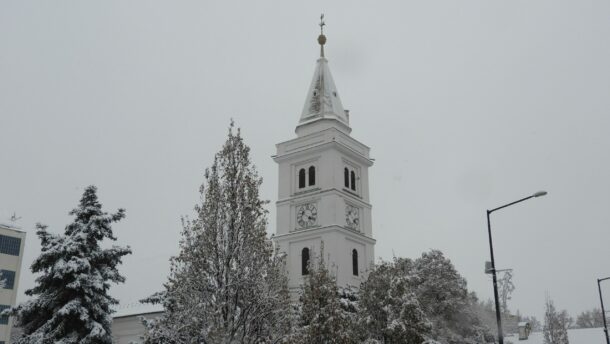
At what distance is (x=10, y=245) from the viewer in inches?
1933

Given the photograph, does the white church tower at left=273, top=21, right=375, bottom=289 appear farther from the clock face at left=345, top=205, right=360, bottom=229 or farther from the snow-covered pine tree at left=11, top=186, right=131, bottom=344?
the snow-covered pine tree at left=11, top=186, right=131, bottom=344

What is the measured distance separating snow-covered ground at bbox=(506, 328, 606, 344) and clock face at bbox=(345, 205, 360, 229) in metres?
23.6

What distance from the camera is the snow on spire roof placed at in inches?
2130

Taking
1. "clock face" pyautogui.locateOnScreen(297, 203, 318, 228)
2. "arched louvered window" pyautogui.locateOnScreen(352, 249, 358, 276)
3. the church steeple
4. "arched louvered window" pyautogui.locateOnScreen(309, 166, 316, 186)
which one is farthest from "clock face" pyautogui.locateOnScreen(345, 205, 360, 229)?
the church steeple

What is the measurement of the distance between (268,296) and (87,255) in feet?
35.4

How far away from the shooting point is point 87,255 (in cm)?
2452

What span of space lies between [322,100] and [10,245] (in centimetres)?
2832

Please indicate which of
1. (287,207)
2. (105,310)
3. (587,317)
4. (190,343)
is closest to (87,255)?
(105,310)

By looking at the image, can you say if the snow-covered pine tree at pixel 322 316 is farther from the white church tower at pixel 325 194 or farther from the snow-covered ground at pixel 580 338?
the snow-covered ground at pixel 580 338

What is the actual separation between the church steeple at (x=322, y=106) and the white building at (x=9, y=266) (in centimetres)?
2477

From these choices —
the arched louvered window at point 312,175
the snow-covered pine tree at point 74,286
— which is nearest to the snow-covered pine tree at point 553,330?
the arched louvered window at point 312,175

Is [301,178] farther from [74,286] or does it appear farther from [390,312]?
[74,286]

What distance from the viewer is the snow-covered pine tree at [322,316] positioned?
23.9 meters

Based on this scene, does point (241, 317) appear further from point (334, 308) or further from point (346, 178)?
point (346, 178)
